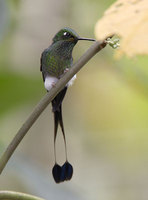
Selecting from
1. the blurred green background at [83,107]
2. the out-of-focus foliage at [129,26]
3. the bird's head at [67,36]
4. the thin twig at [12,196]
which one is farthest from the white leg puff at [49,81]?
the out-of-focus foliage at [129,26]

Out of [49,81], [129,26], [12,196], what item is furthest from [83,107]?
[129,26]

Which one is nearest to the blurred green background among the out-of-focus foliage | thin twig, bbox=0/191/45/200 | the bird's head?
the bird's head

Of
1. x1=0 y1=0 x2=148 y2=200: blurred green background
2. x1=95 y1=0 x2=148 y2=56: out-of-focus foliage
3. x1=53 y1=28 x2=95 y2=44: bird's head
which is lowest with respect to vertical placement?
x1=0 y1=0 x2=148 y2=200: blurred green background

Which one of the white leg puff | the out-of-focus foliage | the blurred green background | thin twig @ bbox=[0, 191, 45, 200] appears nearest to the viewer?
the out-of-focus foliage

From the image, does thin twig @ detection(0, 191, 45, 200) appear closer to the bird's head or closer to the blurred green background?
the bird's head

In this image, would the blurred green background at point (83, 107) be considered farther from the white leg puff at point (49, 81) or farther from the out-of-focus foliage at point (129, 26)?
the out-of-focus foliage at point (129, 26)

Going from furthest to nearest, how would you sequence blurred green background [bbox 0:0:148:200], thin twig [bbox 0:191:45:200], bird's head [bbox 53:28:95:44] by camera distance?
blurred green background [bbox 0:0:148:200] < bird's head [bbox 53:28:95:44] < thin twig [bbox 0:191:45:200]

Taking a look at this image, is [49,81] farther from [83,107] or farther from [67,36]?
[83,107]

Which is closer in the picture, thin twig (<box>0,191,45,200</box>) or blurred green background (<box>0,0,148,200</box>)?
thin twig (<box>0,191,45,200</box>)
